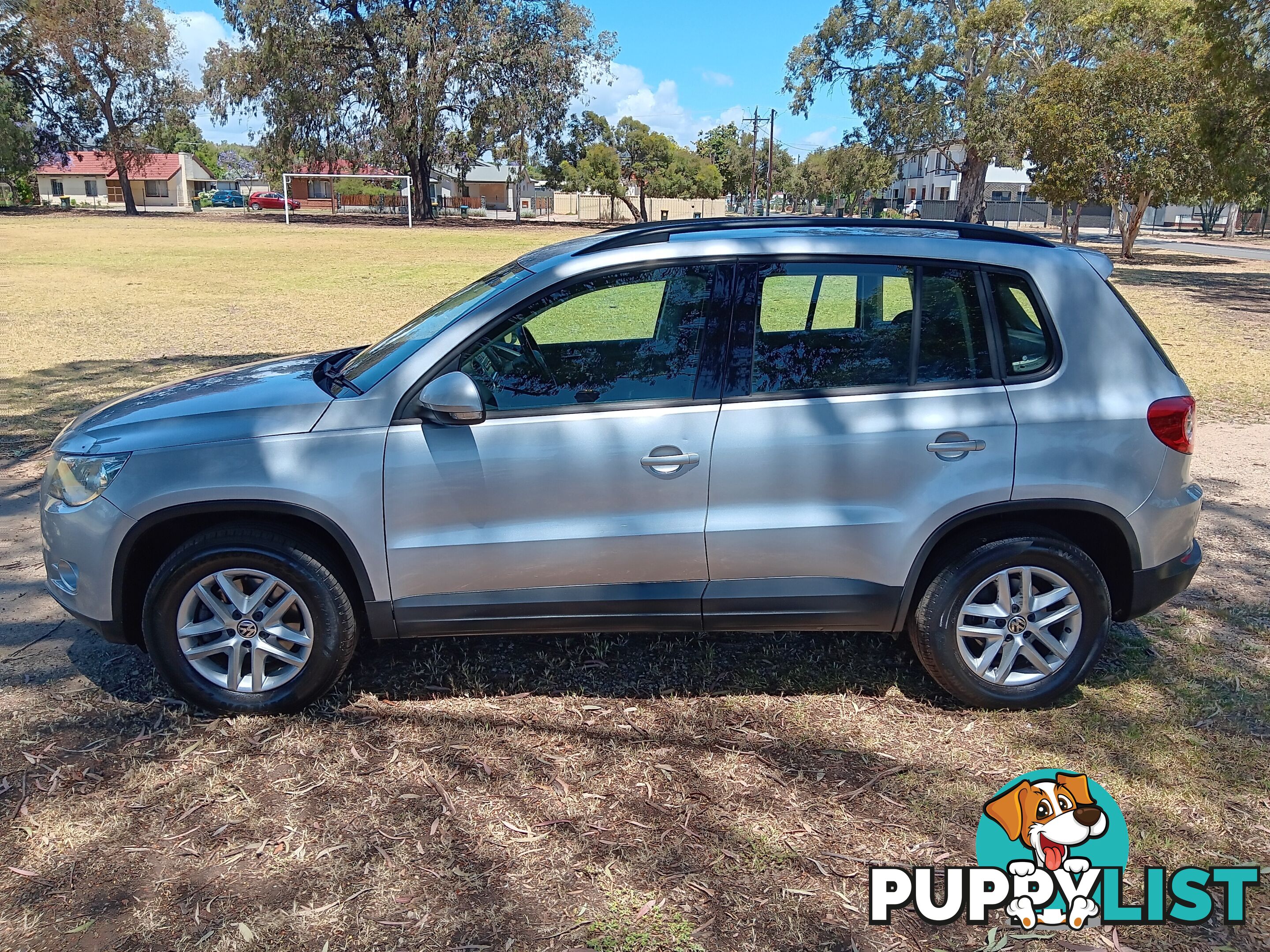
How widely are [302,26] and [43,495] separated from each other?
5379 centimetres

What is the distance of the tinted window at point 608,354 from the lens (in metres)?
3.74

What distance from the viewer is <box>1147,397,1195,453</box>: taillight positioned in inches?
147

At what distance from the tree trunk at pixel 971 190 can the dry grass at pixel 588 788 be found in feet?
158

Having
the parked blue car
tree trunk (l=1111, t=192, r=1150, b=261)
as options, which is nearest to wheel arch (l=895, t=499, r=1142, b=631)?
tree trunk (l=1111, t=192, r=1150, b=261)

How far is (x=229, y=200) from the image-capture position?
8794 centimetres

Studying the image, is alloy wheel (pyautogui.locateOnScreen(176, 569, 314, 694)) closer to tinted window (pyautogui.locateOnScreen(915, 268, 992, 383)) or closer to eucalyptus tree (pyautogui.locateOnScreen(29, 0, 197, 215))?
tinted window (pyautogui.locateOnScreen(915, 268, 992, 383))

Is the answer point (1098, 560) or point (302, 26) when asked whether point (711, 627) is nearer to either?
point (1098, 560)

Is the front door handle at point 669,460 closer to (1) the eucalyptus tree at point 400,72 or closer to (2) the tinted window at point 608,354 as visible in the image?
(2) the tinted window at point 608,354

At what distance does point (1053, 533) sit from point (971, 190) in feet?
166

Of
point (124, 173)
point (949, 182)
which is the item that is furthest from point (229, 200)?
point (949, 182)

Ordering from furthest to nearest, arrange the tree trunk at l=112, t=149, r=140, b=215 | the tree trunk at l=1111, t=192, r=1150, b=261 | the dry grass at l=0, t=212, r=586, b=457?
the tree trunk at l=112, t=149, r=140, b=215
the tree trunk at l=1111, t=192, r=1150, b=261
the dry grass at l=0, t=212, r=586, b=457

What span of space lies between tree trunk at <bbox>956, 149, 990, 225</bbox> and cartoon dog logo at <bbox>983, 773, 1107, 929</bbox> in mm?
49253

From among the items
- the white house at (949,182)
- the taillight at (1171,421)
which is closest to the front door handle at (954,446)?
the taillight at (1171,421)

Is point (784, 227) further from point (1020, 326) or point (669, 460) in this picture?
point (669, 460)
